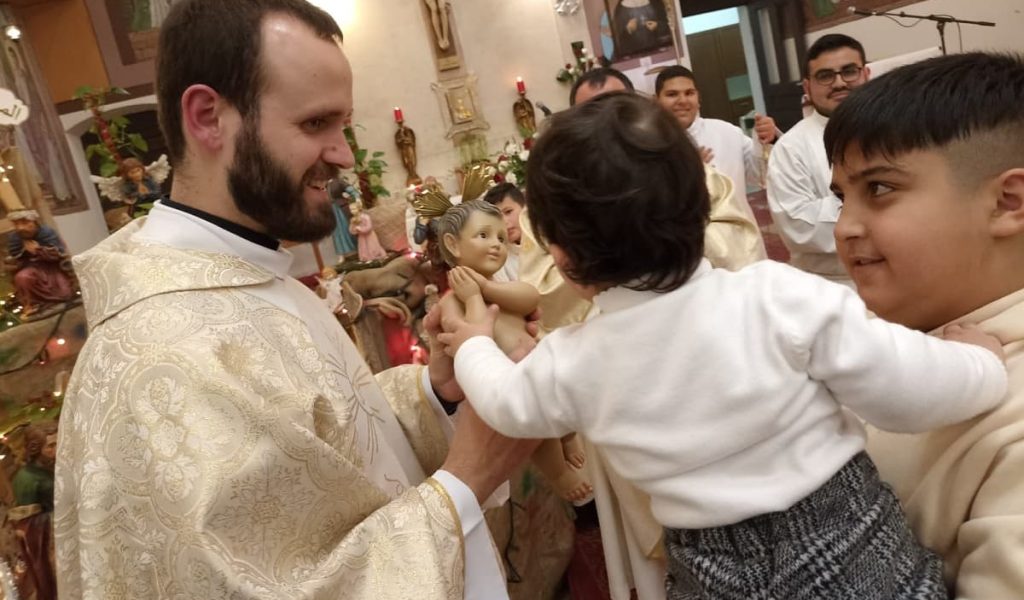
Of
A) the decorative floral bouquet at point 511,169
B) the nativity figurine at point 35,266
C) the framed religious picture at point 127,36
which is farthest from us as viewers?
the framed religious picture at point 127,36

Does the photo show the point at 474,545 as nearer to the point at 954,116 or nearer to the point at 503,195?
the point at 954,116

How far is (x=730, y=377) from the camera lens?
1.09m

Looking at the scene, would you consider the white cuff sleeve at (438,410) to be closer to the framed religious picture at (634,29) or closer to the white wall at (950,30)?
the framed religious picture at (634,29)

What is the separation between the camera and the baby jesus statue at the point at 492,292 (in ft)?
5.05

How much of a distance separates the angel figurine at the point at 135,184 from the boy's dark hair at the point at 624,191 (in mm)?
4814

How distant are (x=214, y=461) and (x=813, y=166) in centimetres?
365

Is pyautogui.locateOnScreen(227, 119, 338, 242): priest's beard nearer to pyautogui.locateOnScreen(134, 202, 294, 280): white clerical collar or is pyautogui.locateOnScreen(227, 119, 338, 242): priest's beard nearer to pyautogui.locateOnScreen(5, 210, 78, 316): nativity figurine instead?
Result: pyautogui.locateOnScreen(134, 202, 294, 280): white clerical collar

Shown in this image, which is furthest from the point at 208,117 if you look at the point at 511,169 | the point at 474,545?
the point at 511,169

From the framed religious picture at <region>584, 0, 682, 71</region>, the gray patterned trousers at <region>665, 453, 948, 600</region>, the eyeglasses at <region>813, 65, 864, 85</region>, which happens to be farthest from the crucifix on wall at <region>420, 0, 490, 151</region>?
the gray patterned trousers at <region>665, 453, 948, 600</region>

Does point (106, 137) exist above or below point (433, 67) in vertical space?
below

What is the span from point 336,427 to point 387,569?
11.4 inches

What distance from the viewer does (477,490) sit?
1.49 m

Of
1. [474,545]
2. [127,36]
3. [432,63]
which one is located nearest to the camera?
Answer: [474,545]

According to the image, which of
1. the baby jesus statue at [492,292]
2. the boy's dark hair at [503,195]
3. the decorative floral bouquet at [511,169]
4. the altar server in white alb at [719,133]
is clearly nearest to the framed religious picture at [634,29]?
the decorative floral bouquet at [511,169]
